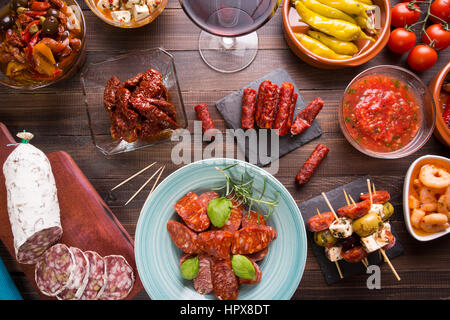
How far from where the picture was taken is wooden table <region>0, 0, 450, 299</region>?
2.10 metres

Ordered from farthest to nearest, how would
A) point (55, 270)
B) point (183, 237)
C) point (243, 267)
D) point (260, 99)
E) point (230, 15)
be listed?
point (260, 99) < point (55, 270) < point (183, 237) < point (243, 267) < point (230, 15)

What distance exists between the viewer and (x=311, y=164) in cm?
202

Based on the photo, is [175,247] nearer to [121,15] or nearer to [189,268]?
[189,268]

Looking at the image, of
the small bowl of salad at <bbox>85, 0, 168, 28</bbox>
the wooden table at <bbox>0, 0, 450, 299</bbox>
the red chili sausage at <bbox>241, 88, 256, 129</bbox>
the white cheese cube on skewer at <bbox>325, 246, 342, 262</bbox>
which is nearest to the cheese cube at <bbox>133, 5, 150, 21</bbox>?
the small bowl of salad at <bbox>85, 0, 168, 28</bbox>

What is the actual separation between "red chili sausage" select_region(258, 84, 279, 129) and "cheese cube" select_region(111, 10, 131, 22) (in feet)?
3.00

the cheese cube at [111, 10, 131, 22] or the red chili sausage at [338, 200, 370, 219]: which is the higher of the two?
the cheese cube at [111, 10, 131, 22]

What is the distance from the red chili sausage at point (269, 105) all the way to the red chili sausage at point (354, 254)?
87 centimetres

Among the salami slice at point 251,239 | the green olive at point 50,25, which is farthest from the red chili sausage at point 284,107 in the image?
the green olive at point 50,25

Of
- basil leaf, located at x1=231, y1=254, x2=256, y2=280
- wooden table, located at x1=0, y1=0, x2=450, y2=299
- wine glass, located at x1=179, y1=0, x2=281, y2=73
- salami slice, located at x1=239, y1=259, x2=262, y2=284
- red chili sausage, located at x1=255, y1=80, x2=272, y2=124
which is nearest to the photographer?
wine glass, located at x1=179, y1=0, x2=281, y2=73

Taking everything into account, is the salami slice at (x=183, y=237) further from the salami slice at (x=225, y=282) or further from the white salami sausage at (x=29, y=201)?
the white salami sausage at (x=29, y=201)

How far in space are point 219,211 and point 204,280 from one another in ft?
1.40

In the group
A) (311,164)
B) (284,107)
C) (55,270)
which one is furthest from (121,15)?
(55,270)

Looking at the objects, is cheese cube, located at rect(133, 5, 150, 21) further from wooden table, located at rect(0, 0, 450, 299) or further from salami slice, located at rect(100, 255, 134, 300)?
salami slice, located at rect(100, 255, 134, 300)

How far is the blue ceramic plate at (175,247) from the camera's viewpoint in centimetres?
183
